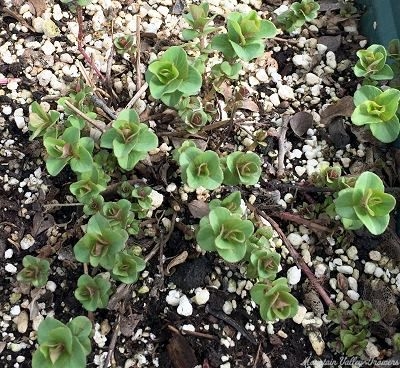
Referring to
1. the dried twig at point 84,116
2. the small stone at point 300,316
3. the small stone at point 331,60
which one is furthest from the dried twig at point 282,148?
the dried twig at point 84,116

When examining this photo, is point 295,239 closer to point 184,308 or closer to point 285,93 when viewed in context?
point 184,308

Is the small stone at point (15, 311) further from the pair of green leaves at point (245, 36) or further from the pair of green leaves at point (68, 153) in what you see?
the pair of green leaves at point (245, 36)

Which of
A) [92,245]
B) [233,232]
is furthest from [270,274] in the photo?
[92,245]

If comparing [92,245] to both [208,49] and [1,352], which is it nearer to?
[1,352]

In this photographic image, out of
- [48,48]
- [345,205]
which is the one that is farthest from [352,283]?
[48,48]

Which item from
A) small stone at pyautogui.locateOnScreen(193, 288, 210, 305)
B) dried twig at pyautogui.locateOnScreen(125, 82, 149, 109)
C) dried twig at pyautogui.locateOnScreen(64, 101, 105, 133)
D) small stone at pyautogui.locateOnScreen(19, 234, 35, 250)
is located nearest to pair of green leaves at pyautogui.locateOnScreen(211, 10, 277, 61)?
dried twig at pyautogui.locateOnScreen(125, 82, 149, 109)

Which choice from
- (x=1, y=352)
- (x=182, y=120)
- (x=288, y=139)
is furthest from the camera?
(x=288, y=139)
